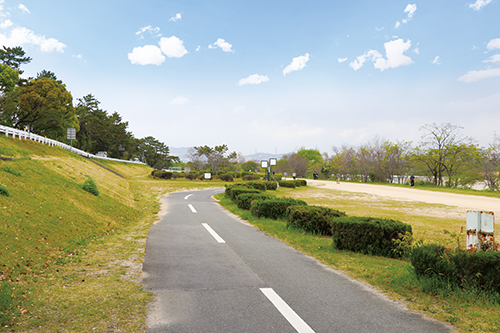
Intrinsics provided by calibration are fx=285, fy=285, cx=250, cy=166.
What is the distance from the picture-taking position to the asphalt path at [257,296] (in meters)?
3.43

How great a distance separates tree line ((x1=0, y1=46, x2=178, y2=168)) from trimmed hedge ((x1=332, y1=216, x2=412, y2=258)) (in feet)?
149

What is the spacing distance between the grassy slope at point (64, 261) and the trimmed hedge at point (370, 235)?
4822 mm

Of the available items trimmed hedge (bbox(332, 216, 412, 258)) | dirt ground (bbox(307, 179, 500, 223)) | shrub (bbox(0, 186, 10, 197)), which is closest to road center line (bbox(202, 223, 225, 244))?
trimmed hedge (bbox(332, 216, 412, 258))

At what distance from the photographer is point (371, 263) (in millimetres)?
6098

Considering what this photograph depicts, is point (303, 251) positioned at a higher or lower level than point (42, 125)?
lower

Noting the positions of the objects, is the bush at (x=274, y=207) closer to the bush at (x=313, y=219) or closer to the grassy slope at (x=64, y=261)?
the bush at (x=313, y=219)

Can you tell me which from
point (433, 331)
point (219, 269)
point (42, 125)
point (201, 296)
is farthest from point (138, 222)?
point (42, 125)

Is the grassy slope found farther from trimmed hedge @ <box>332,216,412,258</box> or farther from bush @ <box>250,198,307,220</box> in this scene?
trimmed hedge @ <box>332,216,412,258</box>

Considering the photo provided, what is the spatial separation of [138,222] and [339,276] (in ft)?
28.6

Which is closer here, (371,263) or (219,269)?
(219,269)

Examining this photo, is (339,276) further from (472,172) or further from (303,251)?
(472,172)

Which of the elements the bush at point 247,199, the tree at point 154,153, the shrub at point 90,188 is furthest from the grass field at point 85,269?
the tree at point 154,153

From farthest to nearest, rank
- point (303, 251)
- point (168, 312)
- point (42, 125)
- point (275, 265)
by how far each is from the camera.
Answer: point (42, 125)
point (303, 251)
point (275, 265)
point (168, 312)

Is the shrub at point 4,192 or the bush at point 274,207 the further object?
the bush at point 274,207
